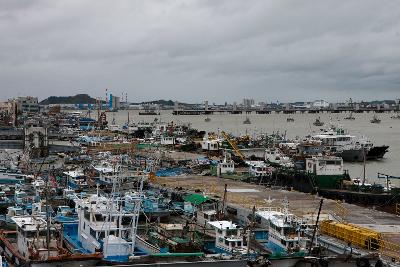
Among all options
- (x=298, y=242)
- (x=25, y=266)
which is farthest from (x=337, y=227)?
(x=25, y=266)

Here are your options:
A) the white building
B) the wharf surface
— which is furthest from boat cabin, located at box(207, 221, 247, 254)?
the white building

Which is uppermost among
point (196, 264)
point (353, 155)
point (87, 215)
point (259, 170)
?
point (87, 215)

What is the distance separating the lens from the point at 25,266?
12516 millimetres

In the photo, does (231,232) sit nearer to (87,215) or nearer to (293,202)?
(87,215)

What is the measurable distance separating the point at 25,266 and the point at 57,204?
9484 millimetres

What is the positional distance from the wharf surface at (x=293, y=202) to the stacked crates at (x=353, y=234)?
120 centimetres

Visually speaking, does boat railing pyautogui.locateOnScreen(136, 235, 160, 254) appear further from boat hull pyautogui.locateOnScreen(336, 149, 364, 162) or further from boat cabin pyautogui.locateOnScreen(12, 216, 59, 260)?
boat hull pyautogui.locateOnScreen(336, 149, 364, 162)

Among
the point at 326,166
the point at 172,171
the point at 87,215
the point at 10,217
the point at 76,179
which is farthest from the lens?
the point at 172,171

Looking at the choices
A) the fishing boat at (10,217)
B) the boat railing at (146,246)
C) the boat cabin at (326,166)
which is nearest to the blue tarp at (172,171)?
the boat cabin at (326,166)

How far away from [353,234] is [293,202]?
770 centimetres

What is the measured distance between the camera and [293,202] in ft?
76.6

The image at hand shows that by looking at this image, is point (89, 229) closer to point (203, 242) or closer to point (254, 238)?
point (203, 242)

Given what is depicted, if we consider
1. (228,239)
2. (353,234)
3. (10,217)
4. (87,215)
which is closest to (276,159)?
(353,234)

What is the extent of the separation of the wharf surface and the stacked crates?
1204 millimetres
